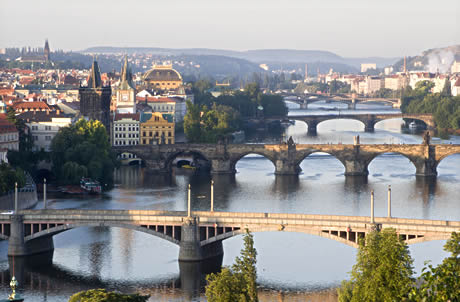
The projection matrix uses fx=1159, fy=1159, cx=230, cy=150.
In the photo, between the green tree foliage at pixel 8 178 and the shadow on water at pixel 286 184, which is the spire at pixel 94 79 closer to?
the shadow on water at pixel 286 184

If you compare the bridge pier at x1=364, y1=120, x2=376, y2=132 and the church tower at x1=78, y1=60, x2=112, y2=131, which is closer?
the church tower at x1=78, y1=60, x2=112, y2=131

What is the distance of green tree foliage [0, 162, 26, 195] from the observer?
52409mm

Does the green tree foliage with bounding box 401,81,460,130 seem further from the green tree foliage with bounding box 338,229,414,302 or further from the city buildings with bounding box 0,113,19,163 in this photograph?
the green tree foliage with bounding box 338,229,414,302

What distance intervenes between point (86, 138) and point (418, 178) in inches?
788

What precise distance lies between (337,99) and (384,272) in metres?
144

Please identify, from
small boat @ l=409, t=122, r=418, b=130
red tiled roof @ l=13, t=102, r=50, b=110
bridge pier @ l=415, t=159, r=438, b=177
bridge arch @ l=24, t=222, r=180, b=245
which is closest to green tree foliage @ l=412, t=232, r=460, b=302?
bridge arch @ l=24, t=222, r=180, b=245

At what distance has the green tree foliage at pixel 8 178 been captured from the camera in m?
52.4

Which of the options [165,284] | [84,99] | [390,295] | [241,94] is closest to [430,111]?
[241,94]

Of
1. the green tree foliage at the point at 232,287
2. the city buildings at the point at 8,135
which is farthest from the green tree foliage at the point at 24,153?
the green tree foliage at the point at 232,287

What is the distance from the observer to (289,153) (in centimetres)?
7350

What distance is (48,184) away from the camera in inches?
2522

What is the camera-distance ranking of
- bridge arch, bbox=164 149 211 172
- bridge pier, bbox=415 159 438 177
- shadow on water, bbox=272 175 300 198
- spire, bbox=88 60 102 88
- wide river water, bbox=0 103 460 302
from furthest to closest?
spire, bbox=88 60 102 88, bridge arch, bbox=164 149 211 172, bridge pier, bbox=415 159 438 177, shadow on water, bbox=272 175 300 198, wide river water, bbox=0 103 460 302

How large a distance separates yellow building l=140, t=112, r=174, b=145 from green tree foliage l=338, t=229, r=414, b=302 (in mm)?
53711

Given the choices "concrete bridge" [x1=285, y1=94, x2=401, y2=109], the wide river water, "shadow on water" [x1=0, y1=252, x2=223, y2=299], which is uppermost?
"concrete bridge" [x1=285, y1=94, x2=401, y2=109]
